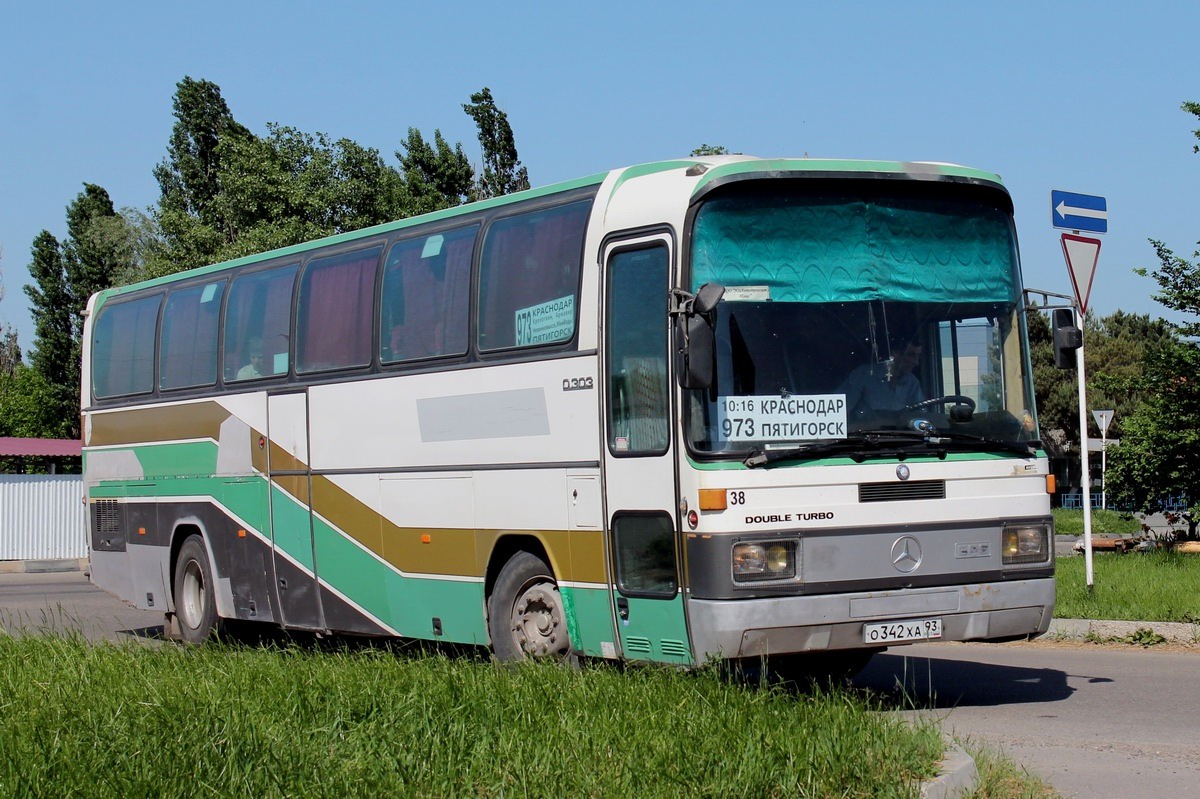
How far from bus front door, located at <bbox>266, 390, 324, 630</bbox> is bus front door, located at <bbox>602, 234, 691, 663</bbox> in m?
4.51

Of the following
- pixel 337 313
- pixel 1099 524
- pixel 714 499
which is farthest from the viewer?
pixel 1099 524

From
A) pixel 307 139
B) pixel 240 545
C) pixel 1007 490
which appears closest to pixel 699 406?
pixel 1007 490

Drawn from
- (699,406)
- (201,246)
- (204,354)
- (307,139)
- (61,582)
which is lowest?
(61,582)

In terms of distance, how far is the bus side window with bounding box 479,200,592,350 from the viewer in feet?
34.4

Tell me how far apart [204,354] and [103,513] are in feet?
10.5

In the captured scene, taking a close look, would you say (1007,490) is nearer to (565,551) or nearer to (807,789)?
(565,551)

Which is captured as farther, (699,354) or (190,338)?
(190,338)

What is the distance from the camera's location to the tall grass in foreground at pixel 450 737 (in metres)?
6.36

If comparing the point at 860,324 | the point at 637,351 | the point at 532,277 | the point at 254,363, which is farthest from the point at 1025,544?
the point at 254,363

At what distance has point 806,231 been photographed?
31.2 feet

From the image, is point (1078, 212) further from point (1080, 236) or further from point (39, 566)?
point (39, 566)

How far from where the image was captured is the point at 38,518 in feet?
117

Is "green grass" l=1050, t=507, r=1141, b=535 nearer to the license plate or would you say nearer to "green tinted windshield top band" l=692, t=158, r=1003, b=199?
"green tinted windshield top band" l=692, t=158, r=1003, b=199

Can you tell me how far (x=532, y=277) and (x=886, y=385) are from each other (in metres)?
2.80
